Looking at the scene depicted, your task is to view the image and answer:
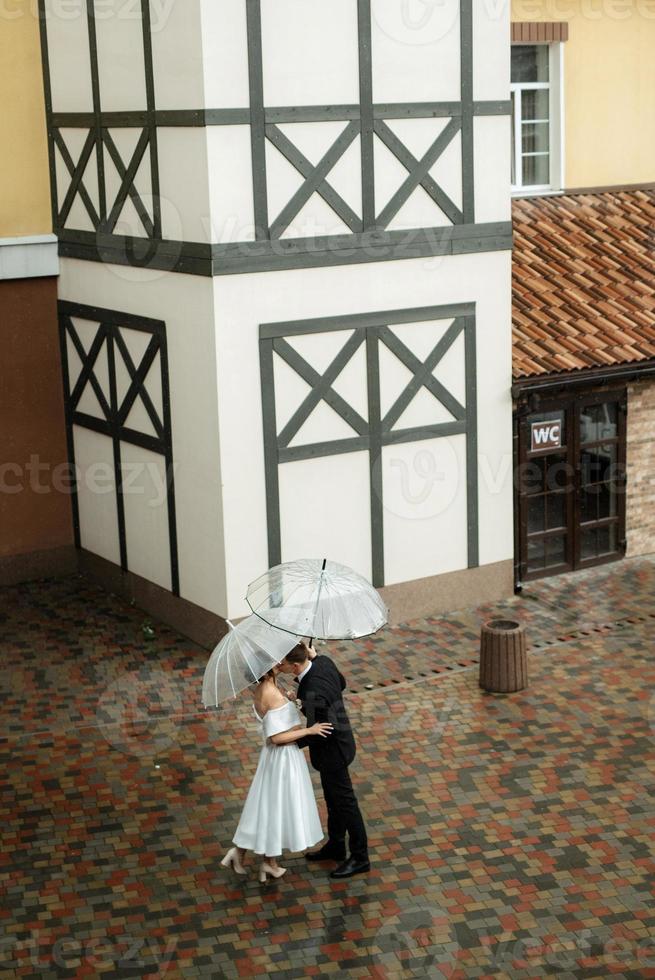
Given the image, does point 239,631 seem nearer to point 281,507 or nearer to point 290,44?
point 281,507

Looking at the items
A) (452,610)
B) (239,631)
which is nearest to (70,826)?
(239,631)

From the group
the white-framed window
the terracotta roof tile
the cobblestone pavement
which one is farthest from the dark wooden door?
the white-framed window

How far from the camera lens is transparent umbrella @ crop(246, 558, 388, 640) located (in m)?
8.97

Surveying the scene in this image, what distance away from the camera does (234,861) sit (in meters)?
9.46

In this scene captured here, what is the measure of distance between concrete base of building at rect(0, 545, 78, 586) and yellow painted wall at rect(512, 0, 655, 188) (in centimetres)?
757

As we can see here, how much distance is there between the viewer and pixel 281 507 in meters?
13.1

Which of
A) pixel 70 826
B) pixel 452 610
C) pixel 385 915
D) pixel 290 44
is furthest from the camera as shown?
pixel 452 610

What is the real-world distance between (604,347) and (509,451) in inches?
61.7

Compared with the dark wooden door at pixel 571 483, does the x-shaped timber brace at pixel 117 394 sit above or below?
above

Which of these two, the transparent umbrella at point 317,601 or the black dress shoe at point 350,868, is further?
the black dress shoe at point 350,868

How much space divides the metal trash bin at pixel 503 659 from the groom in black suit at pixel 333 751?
3266 millimetres

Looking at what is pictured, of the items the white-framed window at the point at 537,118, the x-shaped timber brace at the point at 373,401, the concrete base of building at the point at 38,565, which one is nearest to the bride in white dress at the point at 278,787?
the x-shaped timber brace at the point at 373,401

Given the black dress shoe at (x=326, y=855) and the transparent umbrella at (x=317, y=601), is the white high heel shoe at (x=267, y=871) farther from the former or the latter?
the transparent umbrella at (x=317, y=601)

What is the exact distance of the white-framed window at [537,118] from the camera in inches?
663
